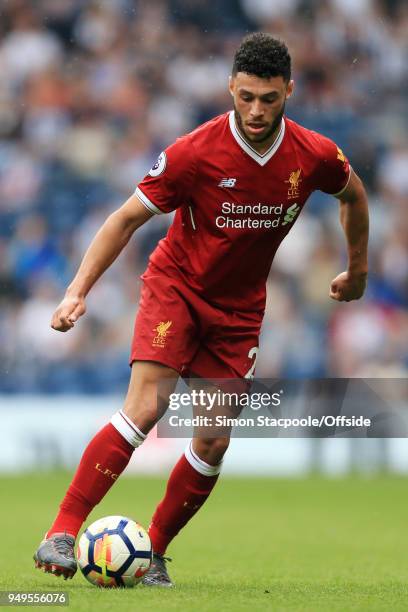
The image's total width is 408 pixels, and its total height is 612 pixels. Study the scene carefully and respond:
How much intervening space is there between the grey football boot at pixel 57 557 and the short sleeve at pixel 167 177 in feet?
4.29

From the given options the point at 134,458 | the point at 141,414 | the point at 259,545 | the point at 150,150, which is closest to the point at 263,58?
the point at 141,414

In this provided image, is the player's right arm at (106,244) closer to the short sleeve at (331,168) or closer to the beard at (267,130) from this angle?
the beard at (267,130)

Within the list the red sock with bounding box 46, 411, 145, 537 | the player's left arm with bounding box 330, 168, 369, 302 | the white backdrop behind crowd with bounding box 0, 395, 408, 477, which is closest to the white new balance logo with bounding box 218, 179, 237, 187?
the player's left arm with bounding box 330, 168, 369, 302

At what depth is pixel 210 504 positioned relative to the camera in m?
10.4

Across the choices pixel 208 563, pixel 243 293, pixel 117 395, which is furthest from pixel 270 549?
pixel 117 395

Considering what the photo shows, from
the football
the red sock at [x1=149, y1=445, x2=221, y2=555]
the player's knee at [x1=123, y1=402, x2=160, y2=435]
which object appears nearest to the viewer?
the football

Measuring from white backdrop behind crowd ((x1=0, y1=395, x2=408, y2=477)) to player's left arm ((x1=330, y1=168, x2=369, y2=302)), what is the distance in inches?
287

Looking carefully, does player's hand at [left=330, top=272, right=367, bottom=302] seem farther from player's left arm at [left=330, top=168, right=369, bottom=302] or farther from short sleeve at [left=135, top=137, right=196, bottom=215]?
short sleeve at [left=135, top=137, right=196, bottom=215]

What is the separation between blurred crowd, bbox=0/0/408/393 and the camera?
43.8 ft

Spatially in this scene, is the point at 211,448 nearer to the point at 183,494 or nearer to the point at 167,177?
the point at 183,494

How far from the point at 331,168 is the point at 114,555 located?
1792 millimetres

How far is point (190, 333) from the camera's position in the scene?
5.25m

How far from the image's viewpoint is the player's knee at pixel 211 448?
5332mm

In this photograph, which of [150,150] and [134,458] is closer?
[134,458]
